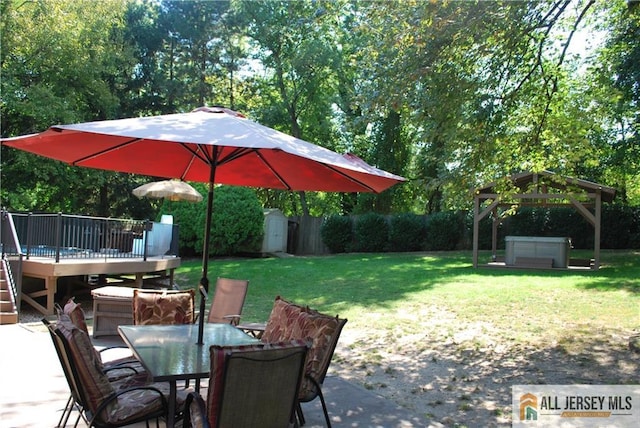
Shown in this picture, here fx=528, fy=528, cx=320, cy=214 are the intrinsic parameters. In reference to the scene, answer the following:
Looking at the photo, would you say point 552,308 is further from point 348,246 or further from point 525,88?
point 348,246

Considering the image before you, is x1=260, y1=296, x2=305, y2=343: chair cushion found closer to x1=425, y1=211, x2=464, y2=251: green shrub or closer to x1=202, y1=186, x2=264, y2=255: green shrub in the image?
x1=202, y1=186, x2=264, y2=255: green shrub

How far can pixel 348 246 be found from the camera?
77.2 feet

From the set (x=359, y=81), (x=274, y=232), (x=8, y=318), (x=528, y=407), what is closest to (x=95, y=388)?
(x=528, y=407)

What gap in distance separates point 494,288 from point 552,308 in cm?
222

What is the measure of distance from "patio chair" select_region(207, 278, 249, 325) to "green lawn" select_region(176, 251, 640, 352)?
3012 millimetres

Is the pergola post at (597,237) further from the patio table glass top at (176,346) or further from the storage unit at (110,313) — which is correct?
the patio table glass top at (176,346)

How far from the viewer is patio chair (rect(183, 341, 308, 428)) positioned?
2865 millimetres

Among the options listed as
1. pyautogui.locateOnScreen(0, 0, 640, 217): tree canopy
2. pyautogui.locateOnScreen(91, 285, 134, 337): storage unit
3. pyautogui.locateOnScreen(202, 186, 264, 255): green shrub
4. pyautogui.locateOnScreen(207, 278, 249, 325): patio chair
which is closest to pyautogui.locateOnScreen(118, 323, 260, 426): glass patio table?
pyautogui.locateOnScreen(207, 278, 249, 325): patio chair

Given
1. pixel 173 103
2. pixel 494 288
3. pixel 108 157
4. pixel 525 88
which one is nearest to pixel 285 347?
pixel 108 157

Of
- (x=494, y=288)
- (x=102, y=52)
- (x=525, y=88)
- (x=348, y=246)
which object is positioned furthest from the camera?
(x=348, y=246)

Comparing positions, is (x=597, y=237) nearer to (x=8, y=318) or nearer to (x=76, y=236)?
(x=76, y=236)

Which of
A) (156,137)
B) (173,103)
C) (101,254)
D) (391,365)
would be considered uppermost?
(173,103)

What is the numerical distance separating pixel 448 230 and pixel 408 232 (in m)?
1.66

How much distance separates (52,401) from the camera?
4.71 m
